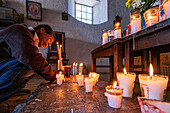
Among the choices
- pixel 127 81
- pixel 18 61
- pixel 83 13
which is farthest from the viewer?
pixel 83 13

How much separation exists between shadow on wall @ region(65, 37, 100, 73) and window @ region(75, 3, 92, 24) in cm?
150

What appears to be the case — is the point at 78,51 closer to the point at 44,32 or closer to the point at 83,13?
the point at 83,13

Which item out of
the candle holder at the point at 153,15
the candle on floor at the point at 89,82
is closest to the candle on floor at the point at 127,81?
the candle on floor at the point at 89,82

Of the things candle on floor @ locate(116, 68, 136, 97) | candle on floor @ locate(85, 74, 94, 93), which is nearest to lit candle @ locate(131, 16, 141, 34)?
candle on floor @ locate(116, 68, 136, 97)

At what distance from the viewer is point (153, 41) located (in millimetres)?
682

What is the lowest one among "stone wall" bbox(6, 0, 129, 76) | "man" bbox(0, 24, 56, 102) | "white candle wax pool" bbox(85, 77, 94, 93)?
"white candle wax pool" bbox(85, 77, 94, 93)

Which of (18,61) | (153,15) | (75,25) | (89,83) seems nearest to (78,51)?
(75,25)

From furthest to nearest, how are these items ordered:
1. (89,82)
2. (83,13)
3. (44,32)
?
(83,13) → (44,32) → (89,82)

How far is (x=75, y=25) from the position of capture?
16.0 feet

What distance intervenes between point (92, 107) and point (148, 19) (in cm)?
84

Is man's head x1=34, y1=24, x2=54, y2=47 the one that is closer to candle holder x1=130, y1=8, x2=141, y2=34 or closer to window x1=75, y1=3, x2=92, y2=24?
candle holder x1=130, y1=8, x2=141, y2=34

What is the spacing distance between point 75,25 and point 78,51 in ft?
4.32

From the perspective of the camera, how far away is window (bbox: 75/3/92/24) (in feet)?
17.8

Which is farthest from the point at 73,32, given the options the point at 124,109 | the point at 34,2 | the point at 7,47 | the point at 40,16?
the point at 124,109
